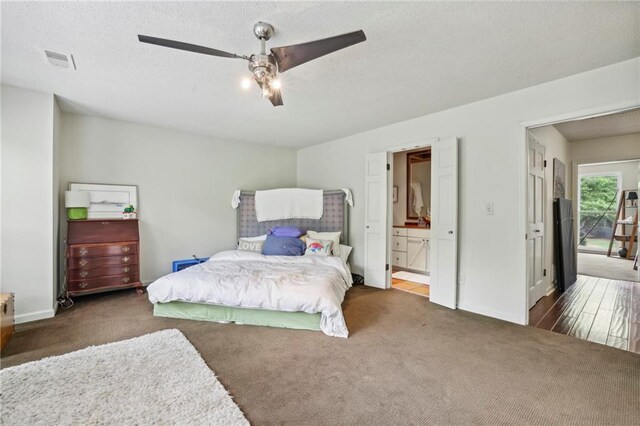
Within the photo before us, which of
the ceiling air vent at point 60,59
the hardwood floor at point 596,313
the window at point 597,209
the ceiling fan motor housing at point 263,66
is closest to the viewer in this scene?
the ceiling fan motor housing at point 263,66

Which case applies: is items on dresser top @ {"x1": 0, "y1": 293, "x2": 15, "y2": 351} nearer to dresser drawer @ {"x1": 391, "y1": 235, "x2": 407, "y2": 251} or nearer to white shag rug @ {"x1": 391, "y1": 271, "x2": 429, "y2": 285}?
white shag rug @ {"x1": 391, "y1": 271, "x2": 429, "y2": 285}

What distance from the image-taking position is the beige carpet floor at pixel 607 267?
4.90m

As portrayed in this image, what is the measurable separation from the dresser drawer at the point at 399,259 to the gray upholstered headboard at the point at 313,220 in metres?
1.25

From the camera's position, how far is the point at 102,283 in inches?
142

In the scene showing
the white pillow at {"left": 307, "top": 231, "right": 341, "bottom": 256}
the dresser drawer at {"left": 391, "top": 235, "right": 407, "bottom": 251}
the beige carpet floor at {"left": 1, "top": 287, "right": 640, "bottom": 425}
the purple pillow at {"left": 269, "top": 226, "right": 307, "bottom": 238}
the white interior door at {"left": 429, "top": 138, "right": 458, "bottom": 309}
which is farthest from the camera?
the dresser drawer at {"left": 391, "top": 235, "right": 407, "bottom": 251}

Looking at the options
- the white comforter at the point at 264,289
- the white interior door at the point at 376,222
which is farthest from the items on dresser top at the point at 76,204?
the white interior door at the point at 376,222

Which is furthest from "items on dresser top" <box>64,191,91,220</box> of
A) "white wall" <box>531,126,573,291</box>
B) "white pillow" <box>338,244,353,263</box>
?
"white wall" <box>531,126,573,291</box>

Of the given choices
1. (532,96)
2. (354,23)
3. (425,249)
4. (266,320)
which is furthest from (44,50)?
(425,249)

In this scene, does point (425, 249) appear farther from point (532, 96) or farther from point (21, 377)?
point (21, 377)

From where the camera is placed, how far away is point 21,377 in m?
1.96

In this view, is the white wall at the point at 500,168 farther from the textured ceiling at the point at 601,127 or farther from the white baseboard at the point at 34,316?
the white baseboard at the point at 34,316

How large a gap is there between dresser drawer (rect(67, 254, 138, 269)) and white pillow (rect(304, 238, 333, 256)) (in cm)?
236

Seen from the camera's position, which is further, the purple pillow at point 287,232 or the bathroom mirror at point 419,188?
the bathroom mirror at point 419,188

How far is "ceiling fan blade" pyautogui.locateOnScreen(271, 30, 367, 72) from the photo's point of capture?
1.54 meters
